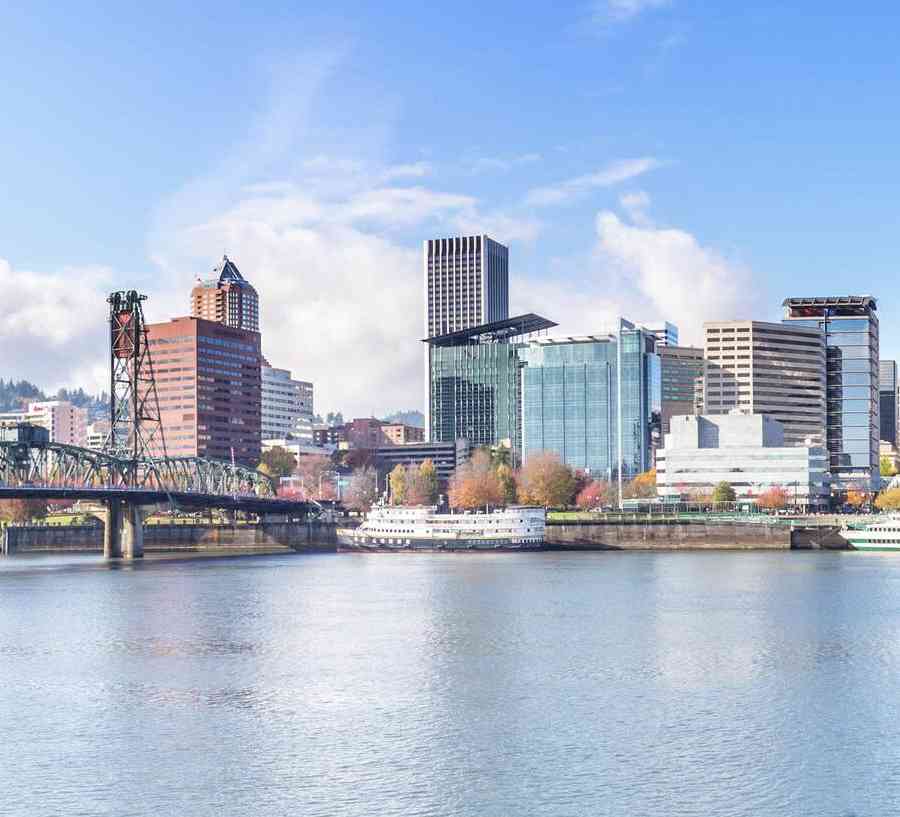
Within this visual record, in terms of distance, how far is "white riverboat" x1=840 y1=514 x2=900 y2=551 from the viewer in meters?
150

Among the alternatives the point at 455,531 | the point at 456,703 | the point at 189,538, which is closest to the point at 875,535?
the point at 455,531

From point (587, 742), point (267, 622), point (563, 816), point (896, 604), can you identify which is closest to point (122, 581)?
point (267, 622)

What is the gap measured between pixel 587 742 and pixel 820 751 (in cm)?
734

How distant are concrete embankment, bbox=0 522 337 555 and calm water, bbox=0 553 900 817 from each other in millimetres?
90561

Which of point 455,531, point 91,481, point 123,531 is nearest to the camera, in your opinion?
point 455,531

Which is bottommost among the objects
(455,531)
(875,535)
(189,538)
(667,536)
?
(189,538)

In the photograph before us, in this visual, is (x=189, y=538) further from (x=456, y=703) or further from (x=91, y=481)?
(x=456, y=703)

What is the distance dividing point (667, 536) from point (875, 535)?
22020mm

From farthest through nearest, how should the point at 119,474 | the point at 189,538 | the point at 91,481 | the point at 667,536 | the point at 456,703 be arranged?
1. the point at 189,538
2. the point at 119,474
3. the point at 91,481
4. the point at 667,536
5. the point at 456,703

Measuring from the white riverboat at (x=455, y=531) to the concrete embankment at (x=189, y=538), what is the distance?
25.3m

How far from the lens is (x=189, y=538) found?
192 meters

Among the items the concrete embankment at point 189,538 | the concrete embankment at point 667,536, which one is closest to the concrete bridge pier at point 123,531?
the concrete embankment at point 189,538

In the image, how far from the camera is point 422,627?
7688 centimetres

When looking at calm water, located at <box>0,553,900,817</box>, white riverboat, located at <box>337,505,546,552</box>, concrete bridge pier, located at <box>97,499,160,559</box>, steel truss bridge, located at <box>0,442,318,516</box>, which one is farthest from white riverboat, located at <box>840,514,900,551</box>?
concrete bridge pier, located at <box>97,499,160,559</box>
